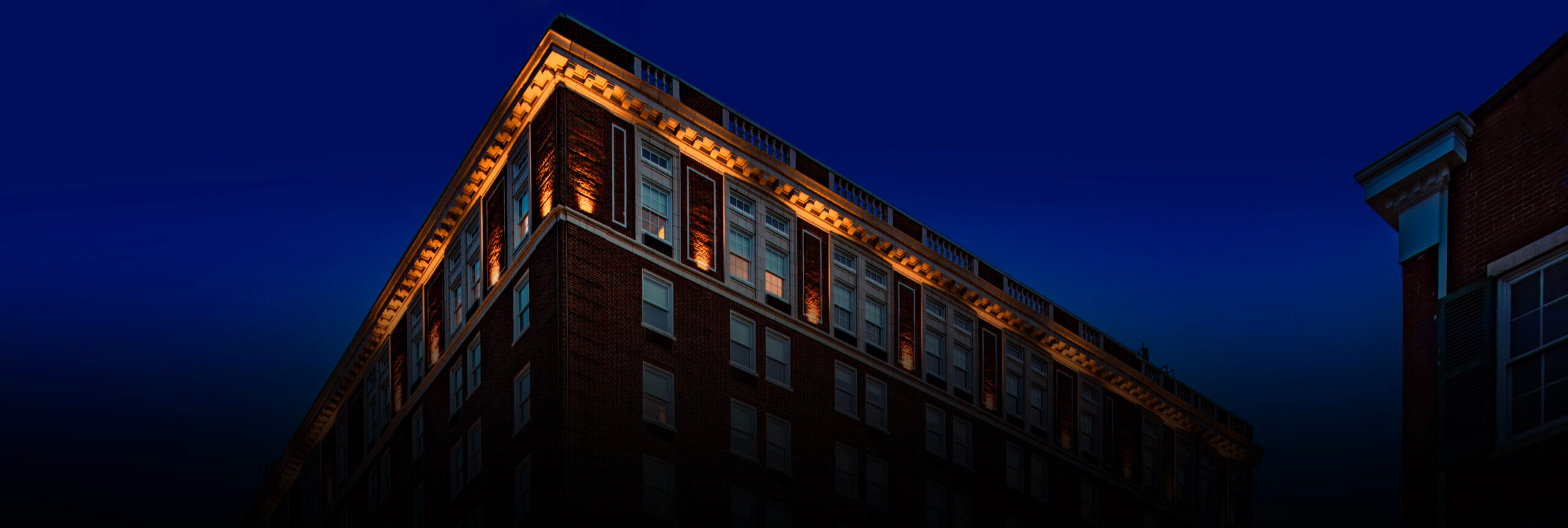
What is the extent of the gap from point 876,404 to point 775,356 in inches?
241

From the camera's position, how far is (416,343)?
65688 millimetres

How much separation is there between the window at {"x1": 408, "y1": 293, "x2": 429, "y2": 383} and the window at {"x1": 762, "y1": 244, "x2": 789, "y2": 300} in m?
14.9

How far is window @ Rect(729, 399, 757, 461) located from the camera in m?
53.9

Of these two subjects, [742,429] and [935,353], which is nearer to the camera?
[742,429]

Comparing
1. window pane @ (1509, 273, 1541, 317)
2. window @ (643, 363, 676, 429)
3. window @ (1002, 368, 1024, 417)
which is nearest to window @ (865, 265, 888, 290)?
window @ (1002, 368, 1024, 417)

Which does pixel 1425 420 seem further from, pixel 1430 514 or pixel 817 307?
pixel 817 307

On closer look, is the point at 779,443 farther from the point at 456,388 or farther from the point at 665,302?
the point at 456,388

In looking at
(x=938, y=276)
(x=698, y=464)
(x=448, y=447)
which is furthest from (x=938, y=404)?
(x=448, y=447)

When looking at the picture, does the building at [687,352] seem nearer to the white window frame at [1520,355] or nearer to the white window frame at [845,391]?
the white window frame at [845,391]

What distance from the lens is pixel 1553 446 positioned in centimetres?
2908

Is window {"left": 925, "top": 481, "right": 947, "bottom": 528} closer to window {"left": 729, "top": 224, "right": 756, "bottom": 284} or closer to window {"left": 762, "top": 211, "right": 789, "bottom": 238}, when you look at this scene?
window {"left": 762, "top": 211, "right": 789, "bottom": 238}

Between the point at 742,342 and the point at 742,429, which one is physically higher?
the point at 742,342

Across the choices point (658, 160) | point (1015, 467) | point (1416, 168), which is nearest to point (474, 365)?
point (658, 160)

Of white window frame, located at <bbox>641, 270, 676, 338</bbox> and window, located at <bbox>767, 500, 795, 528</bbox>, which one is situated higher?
white window frame, located at <bbox>641, 270, 676, 338</bbox>
